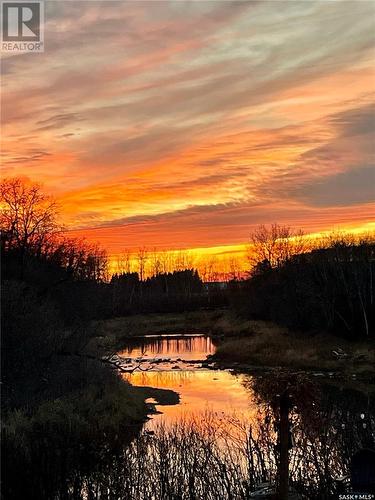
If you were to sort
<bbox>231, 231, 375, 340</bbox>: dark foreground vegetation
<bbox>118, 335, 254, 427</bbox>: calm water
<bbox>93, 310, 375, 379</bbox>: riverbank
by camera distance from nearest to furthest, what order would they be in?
<bbox>118, 335, 254, 427</bbox>: calm water → <bbox>93, 310, 375, 379</bbox>: riverbank → <bbox>231, 231, 375, 340</bbox>: dark foreground vegetation

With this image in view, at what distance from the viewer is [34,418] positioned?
19.1 m

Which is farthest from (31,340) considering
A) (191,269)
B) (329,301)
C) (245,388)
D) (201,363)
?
(191,269)

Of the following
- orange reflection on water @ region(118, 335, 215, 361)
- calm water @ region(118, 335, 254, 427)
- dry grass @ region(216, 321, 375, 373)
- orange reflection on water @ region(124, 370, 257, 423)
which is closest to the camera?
orange reflection on water @ region(124, 370, 257, 423)

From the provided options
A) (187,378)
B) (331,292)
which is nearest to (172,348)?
(331,292)

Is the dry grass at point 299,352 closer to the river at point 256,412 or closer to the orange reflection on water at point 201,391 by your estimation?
the river at point 256,412

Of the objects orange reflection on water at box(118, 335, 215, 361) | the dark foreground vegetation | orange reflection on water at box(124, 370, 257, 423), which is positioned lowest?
orange reflection on water at box(124, 370, 257, 423)

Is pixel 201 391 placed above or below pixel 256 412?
below

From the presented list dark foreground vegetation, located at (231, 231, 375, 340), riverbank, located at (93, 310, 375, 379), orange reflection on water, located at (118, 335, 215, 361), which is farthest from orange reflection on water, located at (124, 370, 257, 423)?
dark foreground vegetation, located at (231, 231, 375, 340)

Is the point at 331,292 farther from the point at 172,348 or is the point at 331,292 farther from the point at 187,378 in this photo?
the point at 172,348

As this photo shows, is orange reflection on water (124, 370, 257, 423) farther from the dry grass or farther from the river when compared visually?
the dry grass

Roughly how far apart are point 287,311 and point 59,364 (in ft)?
108

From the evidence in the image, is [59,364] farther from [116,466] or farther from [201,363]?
[201,363]

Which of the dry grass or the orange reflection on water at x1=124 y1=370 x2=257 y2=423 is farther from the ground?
the dry grass

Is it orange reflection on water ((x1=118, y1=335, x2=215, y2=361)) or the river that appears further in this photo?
orange reflection on water ((x1=118, y1=335, x2=215, y2=361))
